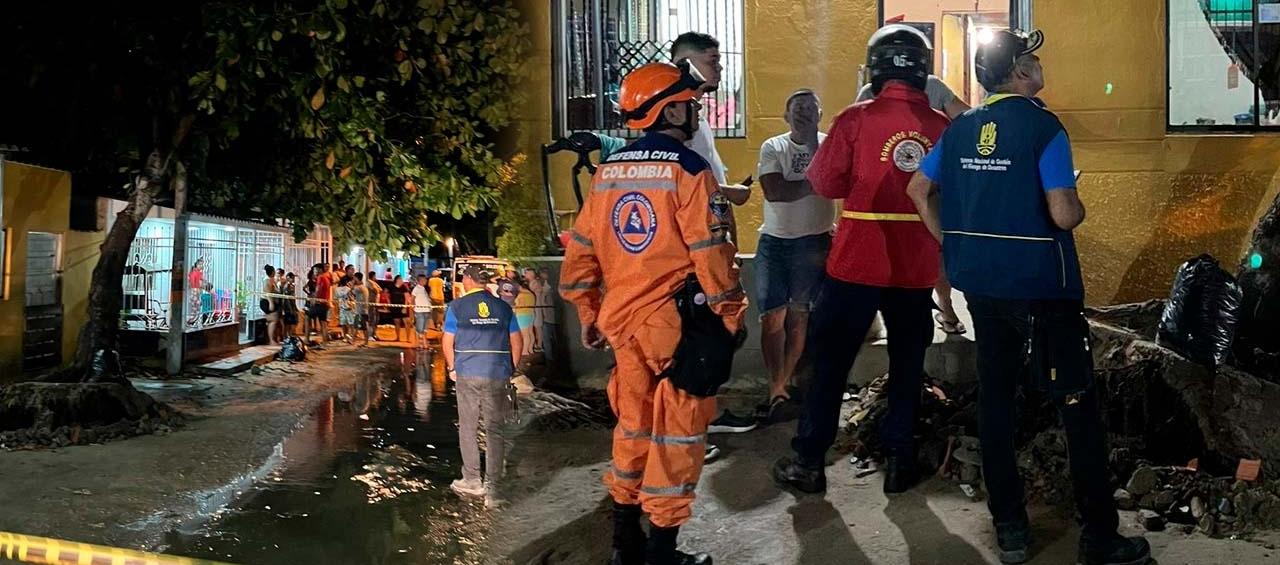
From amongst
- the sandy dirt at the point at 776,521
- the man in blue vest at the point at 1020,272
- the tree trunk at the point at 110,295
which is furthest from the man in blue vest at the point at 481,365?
the tree trunk at the point at 110,295

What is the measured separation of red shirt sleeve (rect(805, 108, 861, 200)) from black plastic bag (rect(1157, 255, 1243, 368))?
4.53 ft

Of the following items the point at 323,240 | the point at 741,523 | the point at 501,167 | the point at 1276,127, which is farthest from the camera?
the point at 323,240

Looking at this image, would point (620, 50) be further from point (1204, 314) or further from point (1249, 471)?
point (1249, 471)

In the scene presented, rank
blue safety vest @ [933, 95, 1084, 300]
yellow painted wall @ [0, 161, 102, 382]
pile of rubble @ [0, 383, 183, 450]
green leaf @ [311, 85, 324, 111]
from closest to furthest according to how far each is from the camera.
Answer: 1. blue safety vest @ [933, 95, 1084, 300]
2. green leaf @ [311, 85, 324, 111]
3. pile of rubble @ [0, 383, 183, 450]
4. yellow painted wall @ [0, 161, 102, 382]

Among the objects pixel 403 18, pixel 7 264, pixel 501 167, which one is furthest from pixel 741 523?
pixel 7 264

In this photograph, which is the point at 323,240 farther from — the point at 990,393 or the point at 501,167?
the point at 990,393

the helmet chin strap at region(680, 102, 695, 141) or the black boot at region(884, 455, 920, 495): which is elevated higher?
the helmet chin strap at region(680, 102, 695, 141)

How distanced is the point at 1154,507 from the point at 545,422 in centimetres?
238

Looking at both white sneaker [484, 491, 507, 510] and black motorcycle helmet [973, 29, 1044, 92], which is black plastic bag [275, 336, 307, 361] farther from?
black motorcycle helmet [973, 29, 1044, 92]

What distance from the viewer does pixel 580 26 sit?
4.16m

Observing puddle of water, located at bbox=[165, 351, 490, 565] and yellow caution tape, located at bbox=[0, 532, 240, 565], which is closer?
yellow caution tape, located at bbox=[0, 532, 240, 565]

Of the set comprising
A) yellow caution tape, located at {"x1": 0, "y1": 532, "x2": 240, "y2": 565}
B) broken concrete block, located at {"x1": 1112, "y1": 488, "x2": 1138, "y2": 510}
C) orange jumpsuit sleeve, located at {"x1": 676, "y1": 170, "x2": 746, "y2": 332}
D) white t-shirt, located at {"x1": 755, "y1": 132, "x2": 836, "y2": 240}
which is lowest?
yellow caution tape, located at {"x1": 0, "y1": 532, "x2": 240, "y2": 565}

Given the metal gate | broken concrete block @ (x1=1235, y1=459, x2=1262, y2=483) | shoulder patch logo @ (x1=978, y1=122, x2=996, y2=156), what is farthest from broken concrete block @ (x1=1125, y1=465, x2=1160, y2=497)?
the metal gate

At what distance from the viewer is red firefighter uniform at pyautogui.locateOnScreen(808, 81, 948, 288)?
3557 mm
